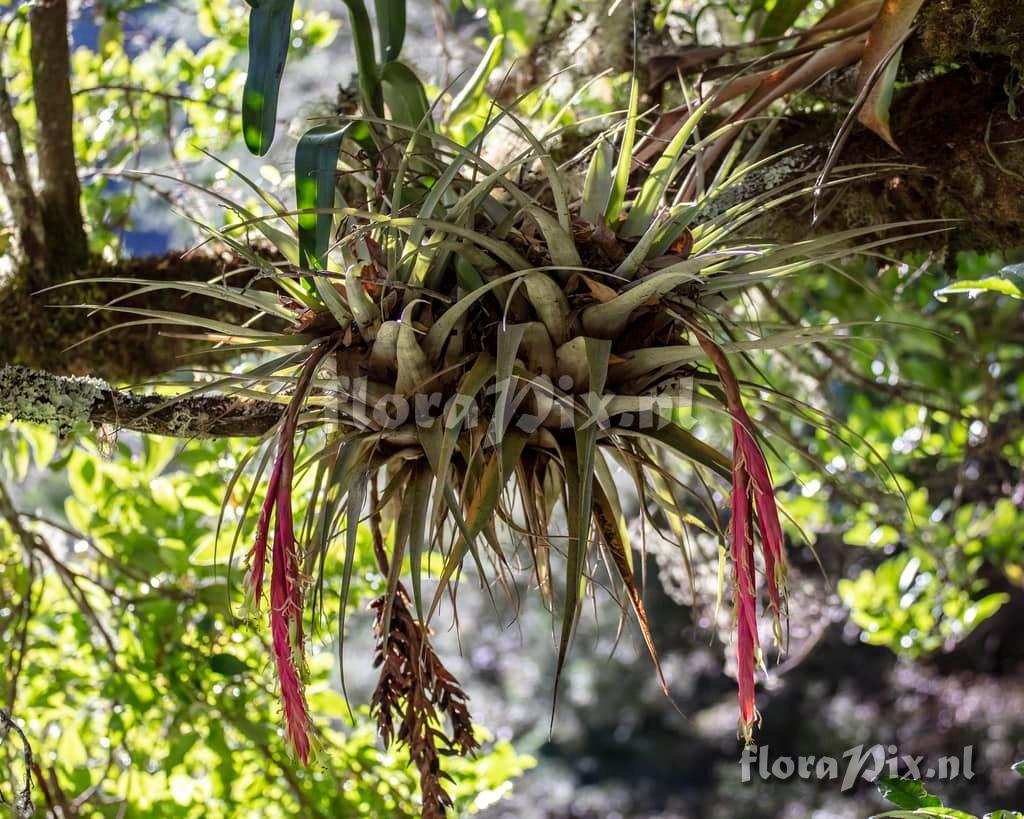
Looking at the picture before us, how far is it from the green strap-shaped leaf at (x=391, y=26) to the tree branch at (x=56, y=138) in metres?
0.57

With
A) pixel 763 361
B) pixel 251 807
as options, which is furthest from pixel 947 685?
pixel 251 807

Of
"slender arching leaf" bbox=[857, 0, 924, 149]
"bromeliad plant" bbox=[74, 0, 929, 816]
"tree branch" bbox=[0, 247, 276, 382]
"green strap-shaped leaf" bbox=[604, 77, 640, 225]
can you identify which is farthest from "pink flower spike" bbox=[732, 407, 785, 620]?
"tree branch" bbox=[0, 247, 276, 382]

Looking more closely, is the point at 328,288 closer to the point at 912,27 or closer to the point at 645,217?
the point at 645,217

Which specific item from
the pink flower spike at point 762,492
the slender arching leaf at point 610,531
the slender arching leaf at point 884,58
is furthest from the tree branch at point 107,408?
the slender arching leaf at point 884,58

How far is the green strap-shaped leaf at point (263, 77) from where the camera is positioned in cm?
84

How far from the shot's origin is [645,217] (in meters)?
0.87

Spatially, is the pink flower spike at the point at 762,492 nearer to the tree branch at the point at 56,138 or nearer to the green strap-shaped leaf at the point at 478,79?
the green strap-shaped leaf at the point at 478,79

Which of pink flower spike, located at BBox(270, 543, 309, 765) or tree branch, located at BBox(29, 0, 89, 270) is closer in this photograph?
pink flower spike, located at BBox(270, 543, 309, 765)

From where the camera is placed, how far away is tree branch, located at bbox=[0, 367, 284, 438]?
3.08 ft

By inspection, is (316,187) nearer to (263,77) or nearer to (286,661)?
(263,77)

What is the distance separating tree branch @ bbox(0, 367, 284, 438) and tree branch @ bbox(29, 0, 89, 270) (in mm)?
466

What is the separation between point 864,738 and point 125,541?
12.2ft
